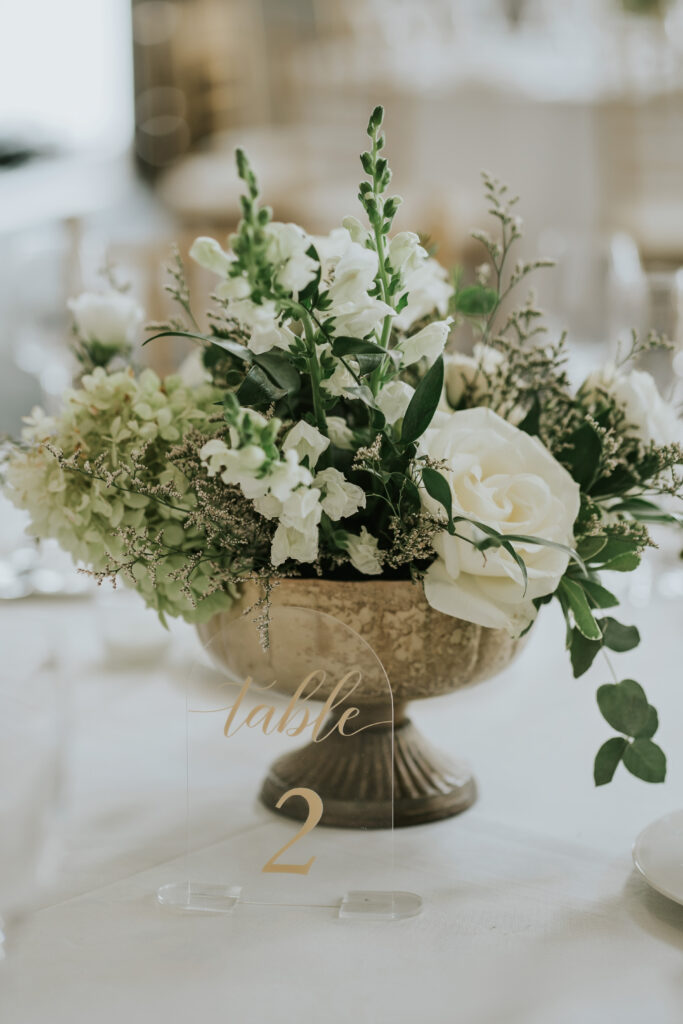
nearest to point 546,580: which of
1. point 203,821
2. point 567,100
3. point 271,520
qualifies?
point 271,520

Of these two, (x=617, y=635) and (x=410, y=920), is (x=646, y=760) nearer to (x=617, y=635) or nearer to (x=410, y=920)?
(x=617, y=635)

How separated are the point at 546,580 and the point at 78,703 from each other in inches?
21.1

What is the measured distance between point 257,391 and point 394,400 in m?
0.08

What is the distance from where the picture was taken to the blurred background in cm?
359

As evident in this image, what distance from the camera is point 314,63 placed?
13.0ft

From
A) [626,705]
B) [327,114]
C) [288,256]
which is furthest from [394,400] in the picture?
[327,114]

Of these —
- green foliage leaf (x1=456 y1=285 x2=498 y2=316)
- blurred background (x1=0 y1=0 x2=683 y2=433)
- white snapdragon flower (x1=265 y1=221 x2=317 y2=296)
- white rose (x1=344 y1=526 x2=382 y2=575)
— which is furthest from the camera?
blurred background (x1=0 y1=0 x2=683 y2=433)

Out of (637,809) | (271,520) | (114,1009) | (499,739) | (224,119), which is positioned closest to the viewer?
(114,1009)

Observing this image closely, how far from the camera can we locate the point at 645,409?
690 millimetres

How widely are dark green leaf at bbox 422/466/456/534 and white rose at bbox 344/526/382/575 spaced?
7 centimetres

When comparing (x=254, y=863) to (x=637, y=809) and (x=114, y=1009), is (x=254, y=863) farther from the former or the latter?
(x=637, y=809)

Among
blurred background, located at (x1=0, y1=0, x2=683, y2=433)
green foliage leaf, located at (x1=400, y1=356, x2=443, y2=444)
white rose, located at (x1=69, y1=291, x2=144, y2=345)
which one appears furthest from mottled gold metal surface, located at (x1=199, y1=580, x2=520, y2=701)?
blurred background, located at (x1=0, y1=0, x2=683, y2=433)

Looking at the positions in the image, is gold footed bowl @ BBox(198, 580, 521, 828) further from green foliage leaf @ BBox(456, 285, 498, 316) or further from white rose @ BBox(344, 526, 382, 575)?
green foliage leaf @ BBox(456, 285, 498, 316)

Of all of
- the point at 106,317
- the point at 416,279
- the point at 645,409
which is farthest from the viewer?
the point at 106,317
